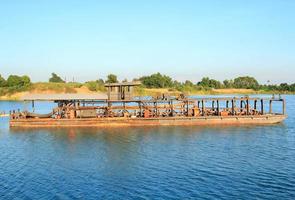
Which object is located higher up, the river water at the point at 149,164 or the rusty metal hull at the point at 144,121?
the rusty metal hull at the point at 144,121

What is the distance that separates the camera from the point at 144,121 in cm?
6488

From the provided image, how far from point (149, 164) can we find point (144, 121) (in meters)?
27.7

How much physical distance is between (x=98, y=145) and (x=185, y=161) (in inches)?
545

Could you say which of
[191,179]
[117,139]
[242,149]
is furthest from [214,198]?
[117,139]

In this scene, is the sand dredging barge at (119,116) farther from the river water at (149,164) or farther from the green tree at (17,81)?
the green tree at (17,81)

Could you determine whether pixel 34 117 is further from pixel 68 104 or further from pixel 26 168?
pixel 26 168

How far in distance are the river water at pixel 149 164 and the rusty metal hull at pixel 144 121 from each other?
215 inches

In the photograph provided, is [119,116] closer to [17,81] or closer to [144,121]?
[144,121]

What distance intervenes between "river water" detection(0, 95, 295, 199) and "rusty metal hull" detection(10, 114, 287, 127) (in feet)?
17.9

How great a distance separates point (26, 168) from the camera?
120ft

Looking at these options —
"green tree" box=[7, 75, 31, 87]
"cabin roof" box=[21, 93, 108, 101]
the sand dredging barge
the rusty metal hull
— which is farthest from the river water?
"green tree" box=[7, 75, 31, 87]

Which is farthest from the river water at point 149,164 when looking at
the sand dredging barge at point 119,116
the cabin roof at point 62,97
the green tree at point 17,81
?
the green tree at point 17,81

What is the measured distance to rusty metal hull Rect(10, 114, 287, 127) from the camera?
6444cm

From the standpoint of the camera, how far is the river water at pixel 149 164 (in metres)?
28.9
